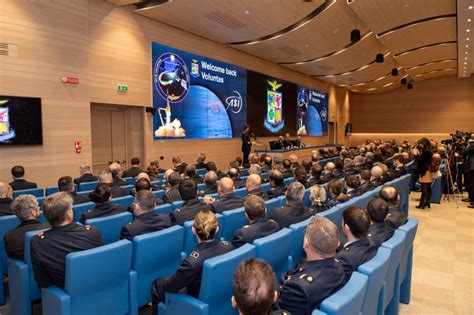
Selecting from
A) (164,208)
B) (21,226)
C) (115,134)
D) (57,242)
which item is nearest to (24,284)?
(21,226)

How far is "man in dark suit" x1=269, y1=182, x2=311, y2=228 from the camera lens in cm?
358

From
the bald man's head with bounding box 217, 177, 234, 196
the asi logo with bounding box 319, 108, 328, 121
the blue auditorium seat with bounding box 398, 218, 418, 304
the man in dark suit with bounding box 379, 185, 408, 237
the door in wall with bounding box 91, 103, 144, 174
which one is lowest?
the blue auditorium seat with bounding box 398, 218, 418, 304

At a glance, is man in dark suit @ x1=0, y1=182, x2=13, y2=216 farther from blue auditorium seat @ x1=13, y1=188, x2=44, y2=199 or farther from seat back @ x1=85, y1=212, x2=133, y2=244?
seat back @ x1=85, y1=212, x2=133, y2=244

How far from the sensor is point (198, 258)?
2.28m

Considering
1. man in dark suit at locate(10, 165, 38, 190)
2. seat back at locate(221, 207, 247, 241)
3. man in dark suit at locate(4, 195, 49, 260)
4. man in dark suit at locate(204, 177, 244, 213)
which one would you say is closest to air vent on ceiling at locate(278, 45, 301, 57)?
man in dark suit at locate(204, 177, 244, 213)

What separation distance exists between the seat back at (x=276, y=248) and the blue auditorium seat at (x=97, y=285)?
3.12ft

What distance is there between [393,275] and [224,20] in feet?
28.7

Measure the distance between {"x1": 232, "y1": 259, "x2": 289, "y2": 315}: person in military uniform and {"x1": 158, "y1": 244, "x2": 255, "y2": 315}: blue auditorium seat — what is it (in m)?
0.70

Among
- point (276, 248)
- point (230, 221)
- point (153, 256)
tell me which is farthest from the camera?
point (230, 221)

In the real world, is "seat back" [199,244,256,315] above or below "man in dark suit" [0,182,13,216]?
below

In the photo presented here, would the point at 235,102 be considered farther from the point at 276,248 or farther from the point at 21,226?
the point at 276,248

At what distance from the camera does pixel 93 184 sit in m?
5.66

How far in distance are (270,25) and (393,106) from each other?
1899cm

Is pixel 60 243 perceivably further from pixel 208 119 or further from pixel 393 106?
pixel 393 106
